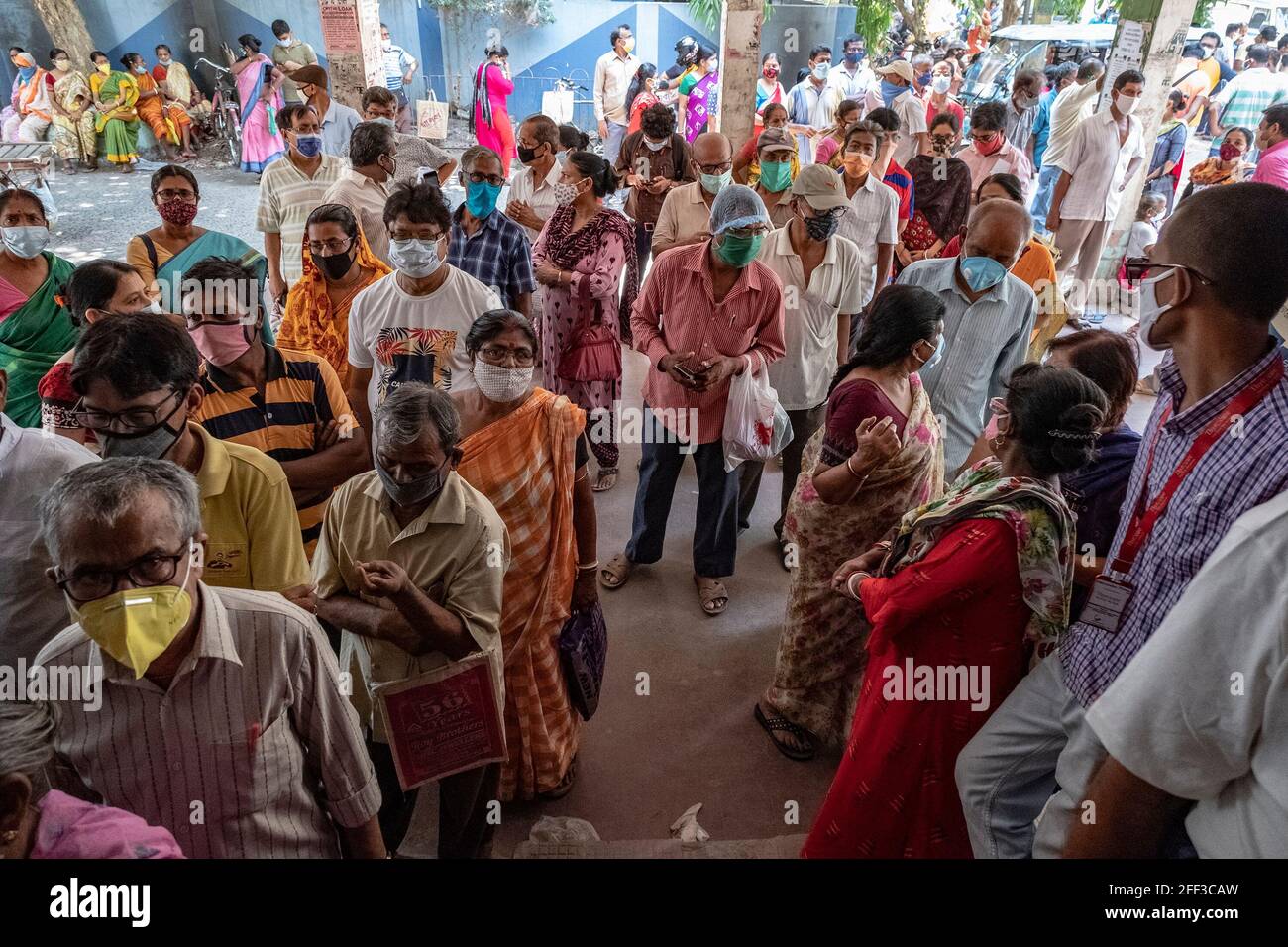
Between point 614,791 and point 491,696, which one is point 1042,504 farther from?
point 614,791

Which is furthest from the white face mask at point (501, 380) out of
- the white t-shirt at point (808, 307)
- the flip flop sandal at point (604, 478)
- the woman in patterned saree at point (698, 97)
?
the woman in patterned saree at point (698, 97)

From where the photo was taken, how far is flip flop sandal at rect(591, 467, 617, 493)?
16.2 feet

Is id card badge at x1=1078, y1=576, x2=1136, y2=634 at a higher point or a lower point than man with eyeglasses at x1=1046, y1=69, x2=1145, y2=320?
lower

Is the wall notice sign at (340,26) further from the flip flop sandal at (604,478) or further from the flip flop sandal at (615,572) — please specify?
the flip flop sandal at (615,572)

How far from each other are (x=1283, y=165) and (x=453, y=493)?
633 centimetres

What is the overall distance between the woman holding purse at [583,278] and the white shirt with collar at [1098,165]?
4689 millimetres

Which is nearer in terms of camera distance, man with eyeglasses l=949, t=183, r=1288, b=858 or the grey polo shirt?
man with eyeglasses l=949, t=183, r=1288, b=858

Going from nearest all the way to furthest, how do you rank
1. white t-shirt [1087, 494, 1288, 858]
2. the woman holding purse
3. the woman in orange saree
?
1. white t-shirt [1087, 494, 1288, 858]
2. the woman in orange saree
3. the woman holding purse

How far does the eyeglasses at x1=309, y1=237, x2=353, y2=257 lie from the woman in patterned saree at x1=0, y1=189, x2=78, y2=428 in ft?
3.15

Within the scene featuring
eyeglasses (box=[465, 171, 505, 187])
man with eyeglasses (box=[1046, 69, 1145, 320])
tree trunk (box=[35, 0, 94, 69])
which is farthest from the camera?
tree trunk (box=[35, 0, 94, 69])

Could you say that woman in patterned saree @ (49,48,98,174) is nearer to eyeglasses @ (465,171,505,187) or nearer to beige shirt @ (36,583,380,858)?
eyeglasses @ (465,171,505,187)

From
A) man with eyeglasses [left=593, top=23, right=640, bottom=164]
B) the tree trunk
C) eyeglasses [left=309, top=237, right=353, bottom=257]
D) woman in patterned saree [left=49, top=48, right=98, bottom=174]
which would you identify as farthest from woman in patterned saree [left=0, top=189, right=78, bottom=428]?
the tree trunk

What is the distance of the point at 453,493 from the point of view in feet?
6.92

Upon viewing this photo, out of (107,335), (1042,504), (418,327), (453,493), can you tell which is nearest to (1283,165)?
(1042,504)
